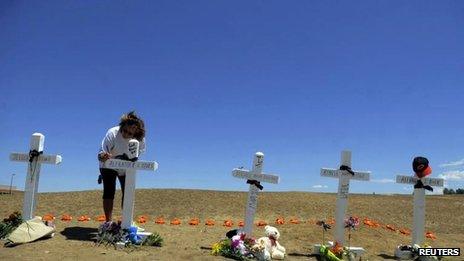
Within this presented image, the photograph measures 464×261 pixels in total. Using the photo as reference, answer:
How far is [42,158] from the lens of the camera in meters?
9.98

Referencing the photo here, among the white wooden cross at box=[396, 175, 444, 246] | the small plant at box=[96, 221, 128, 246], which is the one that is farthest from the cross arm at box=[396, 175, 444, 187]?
the small plant at box=[96, 221, 128, 246]

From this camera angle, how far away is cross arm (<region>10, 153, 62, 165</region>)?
9907mm

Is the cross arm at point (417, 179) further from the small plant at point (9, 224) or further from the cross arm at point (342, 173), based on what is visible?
the small plant at point (9, 224)

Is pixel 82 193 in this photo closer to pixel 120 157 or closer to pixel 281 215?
pixel 281 215

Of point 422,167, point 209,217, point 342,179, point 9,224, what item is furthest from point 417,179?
point 209,217

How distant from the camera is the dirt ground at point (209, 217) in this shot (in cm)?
859

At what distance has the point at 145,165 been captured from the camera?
30.0ft

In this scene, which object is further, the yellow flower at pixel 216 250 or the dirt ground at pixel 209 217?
the yellow flower at pixel 216 250

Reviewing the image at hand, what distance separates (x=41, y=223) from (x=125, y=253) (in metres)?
1.99

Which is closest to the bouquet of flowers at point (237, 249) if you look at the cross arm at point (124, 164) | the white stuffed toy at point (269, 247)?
the white stuffed toy at point (269, 247)

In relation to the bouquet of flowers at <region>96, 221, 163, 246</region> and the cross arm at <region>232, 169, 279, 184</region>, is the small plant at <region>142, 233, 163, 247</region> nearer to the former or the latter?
the bouquet of flowers at <region>96, 221, 163, 246</region>

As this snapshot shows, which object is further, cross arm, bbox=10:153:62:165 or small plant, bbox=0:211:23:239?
cross arm, bbox=10:153:62:165

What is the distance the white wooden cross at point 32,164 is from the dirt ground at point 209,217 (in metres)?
0.79

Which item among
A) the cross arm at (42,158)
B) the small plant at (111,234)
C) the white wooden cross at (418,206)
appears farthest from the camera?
the white wooden cross at (418,206)
